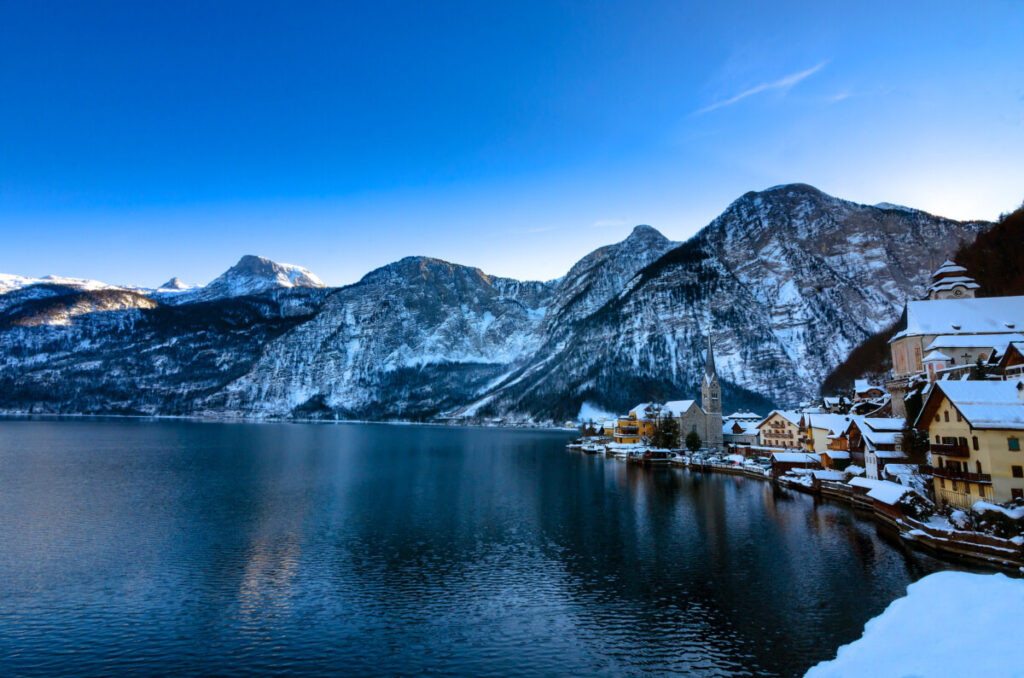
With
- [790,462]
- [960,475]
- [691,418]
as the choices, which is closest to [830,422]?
[790,462]

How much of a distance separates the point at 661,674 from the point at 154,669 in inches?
744

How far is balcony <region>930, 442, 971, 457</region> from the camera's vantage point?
4030 cm

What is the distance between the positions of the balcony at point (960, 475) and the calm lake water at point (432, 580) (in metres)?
6.71

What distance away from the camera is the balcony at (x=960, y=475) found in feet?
124

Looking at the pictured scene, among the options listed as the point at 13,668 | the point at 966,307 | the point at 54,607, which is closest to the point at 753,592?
the point at 13,668

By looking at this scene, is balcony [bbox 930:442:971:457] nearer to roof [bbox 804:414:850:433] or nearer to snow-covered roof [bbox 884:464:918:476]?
snow-covered roof [bbox 884:464:918:476]

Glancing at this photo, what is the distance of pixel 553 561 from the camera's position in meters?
35.5

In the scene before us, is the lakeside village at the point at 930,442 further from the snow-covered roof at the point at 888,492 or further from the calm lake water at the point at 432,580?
the calm lake water at the point at 432,580

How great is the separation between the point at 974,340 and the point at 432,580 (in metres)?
67.2

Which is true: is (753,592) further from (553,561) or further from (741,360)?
(741,360)

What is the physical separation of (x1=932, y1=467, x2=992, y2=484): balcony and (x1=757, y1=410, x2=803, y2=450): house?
141 ft

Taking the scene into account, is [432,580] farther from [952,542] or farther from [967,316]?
[967,316]

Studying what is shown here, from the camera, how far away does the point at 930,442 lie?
1801 inches

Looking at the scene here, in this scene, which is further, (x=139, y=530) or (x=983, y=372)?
(x=983, y=372)
